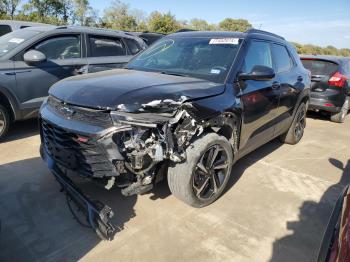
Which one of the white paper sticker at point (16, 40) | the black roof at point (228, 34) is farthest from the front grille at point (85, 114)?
the white paper sticker at point (16, 40)

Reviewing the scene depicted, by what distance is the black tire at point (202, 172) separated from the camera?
3.20 m

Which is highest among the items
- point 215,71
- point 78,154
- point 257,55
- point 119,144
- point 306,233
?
point 257,55

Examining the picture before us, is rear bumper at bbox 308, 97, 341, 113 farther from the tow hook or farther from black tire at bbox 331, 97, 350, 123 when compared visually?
the tow hook

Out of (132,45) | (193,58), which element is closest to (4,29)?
(132,45)

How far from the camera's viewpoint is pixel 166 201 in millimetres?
3707

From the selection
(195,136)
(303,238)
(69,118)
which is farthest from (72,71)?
(303,238)

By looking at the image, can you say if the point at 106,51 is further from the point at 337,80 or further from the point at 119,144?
the point at 337,80

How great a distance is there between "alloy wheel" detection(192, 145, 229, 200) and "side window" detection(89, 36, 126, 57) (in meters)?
3.64

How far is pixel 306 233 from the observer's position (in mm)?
3340

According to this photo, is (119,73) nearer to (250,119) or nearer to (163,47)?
(163,47)

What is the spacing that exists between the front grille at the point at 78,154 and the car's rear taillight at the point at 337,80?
21.6 ft

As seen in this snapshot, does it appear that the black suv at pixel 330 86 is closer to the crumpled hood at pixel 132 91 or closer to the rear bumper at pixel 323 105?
the rear bumper at pixel 323 105

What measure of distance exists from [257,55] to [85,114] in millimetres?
2355

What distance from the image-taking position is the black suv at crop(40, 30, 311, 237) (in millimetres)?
2889
